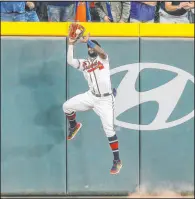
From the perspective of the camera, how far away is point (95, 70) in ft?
37.0

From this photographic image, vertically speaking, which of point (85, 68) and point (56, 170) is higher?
point (85, 68)

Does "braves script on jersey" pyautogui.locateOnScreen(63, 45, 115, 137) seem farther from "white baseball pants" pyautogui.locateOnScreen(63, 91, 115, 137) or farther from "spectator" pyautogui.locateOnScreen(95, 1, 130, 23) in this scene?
"spectator" pyautogui.locateOnScreen(95, 1, 130, 23)

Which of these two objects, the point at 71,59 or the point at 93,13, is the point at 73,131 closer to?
the point at 71,59

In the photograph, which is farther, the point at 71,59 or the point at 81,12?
the point at 81,12

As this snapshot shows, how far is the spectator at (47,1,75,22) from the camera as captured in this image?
37.9ft

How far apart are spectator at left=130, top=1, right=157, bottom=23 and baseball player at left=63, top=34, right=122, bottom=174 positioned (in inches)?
25.9

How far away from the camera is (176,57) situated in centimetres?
1165

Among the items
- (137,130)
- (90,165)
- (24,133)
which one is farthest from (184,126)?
(24,133)

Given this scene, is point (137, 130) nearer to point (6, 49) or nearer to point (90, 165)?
point (90, 165)

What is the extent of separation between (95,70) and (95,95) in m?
0.32

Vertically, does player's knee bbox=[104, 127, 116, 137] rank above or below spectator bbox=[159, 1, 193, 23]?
below

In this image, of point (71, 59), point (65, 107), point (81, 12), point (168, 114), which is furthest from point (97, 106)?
point (81, 12)

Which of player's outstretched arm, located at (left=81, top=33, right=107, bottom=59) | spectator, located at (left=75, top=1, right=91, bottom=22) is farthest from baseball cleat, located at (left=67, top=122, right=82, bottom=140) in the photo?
spectator, located at (left=75, top=1, right=91, bottom=22)

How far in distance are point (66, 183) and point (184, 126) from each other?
5.66 feet
